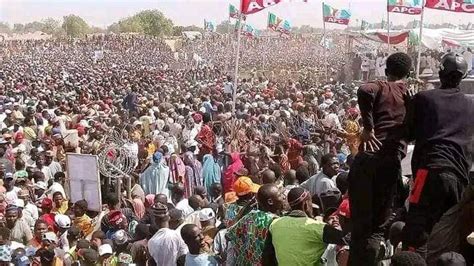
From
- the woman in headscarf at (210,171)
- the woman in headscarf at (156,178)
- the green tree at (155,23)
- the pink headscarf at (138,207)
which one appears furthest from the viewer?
the green tree at (155,23)

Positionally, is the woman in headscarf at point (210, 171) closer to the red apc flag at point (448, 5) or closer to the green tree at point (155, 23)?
the red apc flag at point (448, 5)

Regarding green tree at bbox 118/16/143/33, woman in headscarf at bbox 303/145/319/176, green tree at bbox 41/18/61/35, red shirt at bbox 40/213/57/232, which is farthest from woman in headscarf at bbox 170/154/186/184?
green tree at bbox 41/18/61/35

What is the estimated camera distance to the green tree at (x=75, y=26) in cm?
10381

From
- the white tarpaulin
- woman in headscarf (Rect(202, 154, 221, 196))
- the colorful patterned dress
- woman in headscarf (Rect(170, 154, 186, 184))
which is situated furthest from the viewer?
the white tarpaulin

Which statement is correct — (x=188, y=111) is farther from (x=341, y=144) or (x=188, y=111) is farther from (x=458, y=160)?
(x=458, y=160)

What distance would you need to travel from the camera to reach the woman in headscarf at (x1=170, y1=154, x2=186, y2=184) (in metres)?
10.6

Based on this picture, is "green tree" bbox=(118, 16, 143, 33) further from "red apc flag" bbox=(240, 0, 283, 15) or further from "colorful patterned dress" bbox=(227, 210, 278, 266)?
"colorful patterned dress" bbox=(227, 210, 278, 266)

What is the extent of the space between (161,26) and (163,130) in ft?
255

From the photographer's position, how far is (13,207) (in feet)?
26.1

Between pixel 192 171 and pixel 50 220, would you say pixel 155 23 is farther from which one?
pixel 50 220

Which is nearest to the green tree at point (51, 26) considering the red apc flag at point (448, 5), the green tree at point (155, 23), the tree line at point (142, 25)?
the tree line at point (142, 25)

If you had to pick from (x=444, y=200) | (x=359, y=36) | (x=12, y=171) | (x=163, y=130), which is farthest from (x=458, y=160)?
(x=359, y=36)

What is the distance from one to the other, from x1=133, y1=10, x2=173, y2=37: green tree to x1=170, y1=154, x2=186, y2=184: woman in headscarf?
259 ft

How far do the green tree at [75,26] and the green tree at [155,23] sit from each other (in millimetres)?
14033
